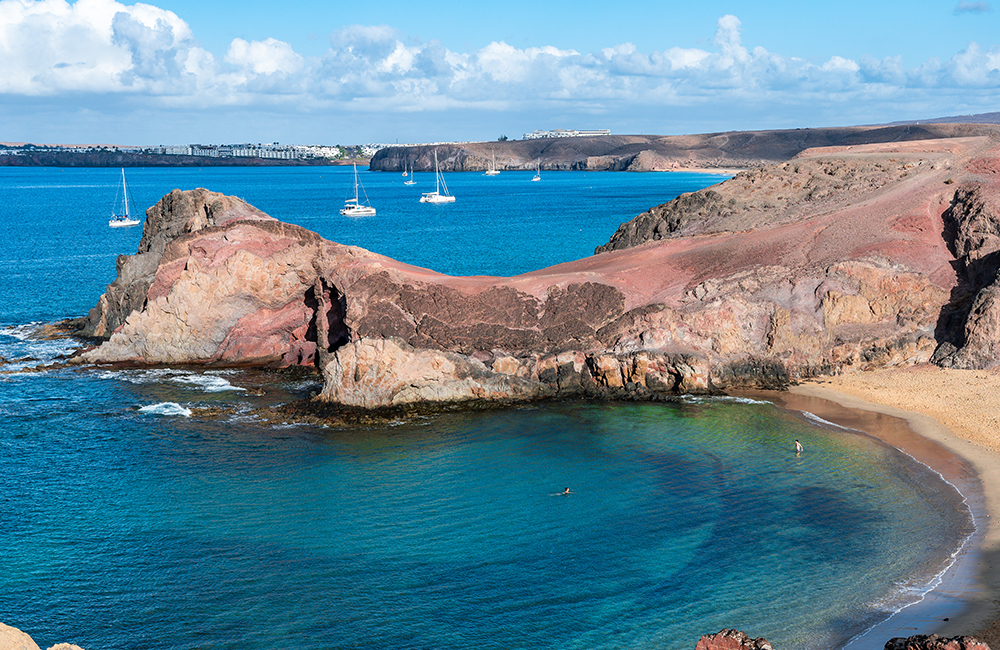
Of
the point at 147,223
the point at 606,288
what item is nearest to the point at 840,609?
the point at 606,288

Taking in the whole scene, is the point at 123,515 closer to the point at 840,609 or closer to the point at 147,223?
the point at 840,609

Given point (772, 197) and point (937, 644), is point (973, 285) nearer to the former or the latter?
point (772, 197)

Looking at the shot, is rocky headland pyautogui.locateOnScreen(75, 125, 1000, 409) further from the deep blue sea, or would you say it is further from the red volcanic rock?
the red volcanic rock

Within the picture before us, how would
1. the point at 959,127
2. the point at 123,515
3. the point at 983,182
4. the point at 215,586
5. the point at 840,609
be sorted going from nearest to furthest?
the point at 840,609, the point at 215,586, the point at 123,515, the point at 983,182, the point at 959,127

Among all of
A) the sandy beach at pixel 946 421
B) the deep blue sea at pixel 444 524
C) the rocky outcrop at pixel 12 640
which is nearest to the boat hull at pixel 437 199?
the deep blue sea at pixel 444 524

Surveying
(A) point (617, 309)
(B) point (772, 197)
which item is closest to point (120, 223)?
(B) point (772, 197)
